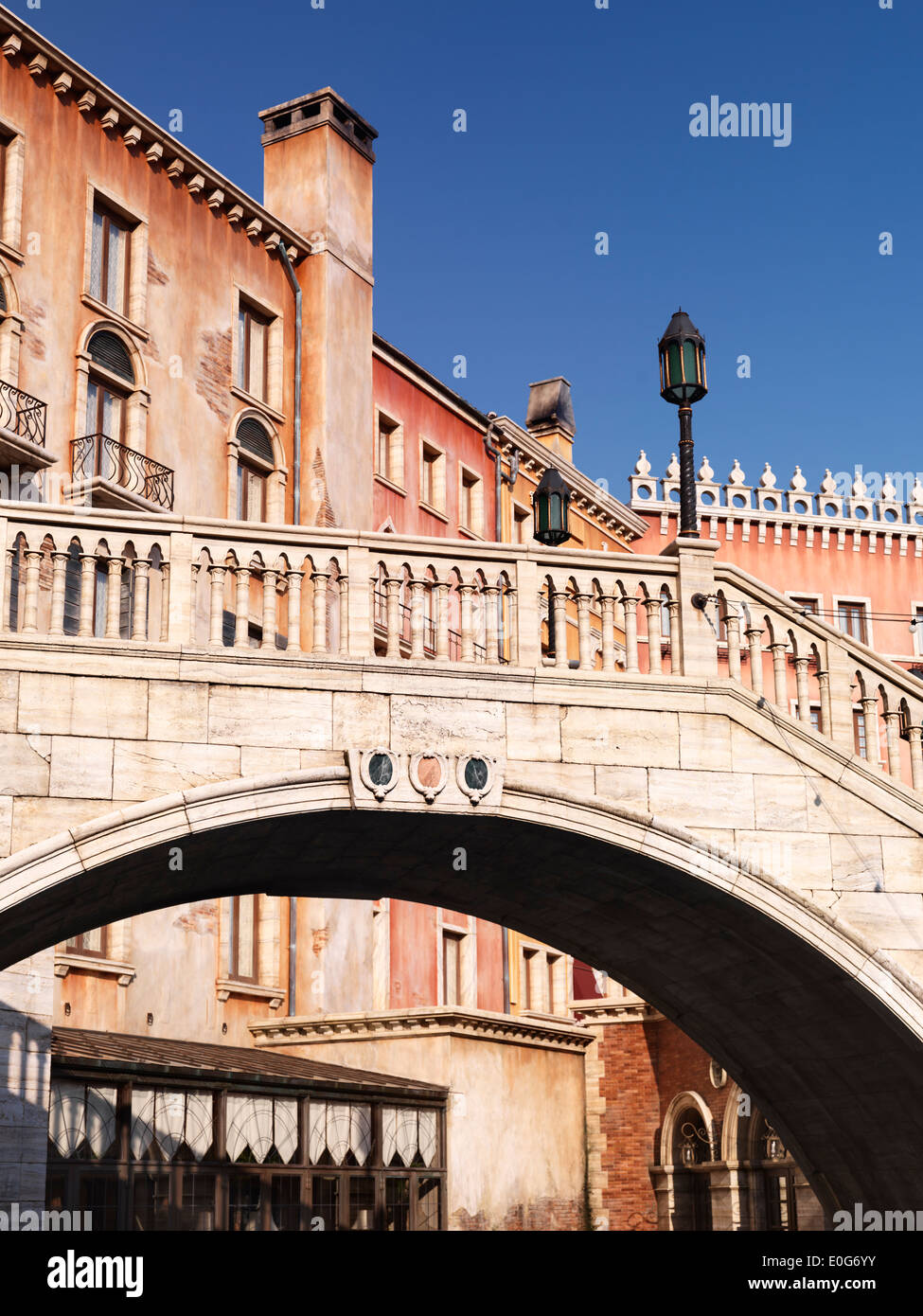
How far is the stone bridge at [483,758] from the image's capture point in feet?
40.2

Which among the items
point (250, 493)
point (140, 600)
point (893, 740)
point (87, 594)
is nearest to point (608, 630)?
point (893, 740)

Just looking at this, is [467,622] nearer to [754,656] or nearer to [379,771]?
[379,771]

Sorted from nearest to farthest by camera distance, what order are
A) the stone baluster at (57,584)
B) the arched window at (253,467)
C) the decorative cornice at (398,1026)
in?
the stone baluster at (57,584) → the decorative cornice at (398,1026) → the arched window at (253,467)

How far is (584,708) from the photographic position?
13.2 metres

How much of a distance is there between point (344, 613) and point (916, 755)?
16.3ft

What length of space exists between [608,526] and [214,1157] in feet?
79.4

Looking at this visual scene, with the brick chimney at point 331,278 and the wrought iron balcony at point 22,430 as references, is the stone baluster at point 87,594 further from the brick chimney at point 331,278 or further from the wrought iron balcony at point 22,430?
the brick chimney at point 331,278

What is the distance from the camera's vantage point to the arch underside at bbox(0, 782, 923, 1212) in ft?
43.0

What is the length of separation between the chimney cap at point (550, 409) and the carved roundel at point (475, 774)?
32954 mm

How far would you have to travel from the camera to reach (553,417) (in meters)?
45.2

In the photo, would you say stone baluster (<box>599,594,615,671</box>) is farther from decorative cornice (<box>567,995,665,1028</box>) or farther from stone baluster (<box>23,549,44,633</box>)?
decorative cornice (<box>567,995,665,1028</box>)

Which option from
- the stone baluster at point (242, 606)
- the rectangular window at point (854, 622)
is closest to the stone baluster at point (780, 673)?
the stone baluster at point (242, 606)
